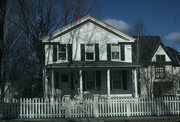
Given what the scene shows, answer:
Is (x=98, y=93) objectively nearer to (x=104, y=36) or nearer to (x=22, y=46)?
(x=104, y=36)

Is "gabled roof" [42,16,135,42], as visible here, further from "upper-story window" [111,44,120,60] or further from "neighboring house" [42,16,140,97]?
"upper-story window" [111,44,120,60]

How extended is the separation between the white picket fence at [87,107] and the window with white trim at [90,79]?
8424mm

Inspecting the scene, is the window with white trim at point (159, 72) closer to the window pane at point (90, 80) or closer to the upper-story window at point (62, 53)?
the window pane at point (90, 80)

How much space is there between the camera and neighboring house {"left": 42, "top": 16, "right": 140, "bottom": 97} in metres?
23.3

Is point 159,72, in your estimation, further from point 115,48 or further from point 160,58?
point 115,48

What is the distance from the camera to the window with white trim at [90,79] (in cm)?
2384

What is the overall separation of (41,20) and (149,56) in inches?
632

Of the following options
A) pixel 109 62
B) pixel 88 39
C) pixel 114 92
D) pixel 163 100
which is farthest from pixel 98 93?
pixel 163 100

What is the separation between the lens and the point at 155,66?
36219mm

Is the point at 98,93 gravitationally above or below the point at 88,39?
below

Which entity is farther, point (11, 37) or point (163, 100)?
point (11, 37)

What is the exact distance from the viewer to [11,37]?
33781mm

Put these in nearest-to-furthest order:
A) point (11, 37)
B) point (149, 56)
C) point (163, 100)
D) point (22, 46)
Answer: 1. point (163, 100)
2. point (11, 37)
3. point (149, 56)
4. point (22, 46)

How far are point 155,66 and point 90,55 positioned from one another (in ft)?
50.7
